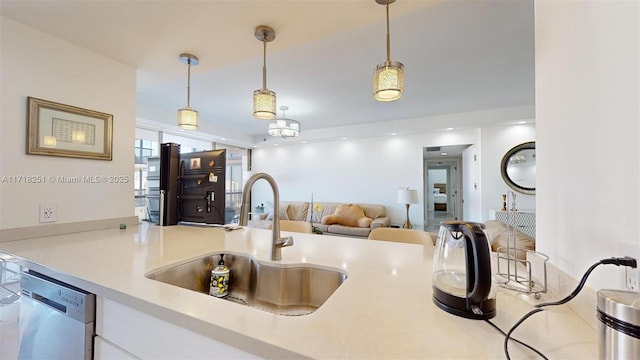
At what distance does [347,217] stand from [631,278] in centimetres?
456

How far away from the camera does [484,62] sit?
2.56 m

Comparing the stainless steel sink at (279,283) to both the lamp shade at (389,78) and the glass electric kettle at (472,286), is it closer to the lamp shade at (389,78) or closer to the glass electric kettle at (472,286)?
the glass electric kettle at (472,286)

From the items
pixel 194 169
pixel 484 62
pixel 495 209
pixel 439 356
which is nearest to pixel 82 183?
pixel 194 169

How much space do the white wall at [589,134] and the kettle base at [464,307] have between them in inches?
9.8

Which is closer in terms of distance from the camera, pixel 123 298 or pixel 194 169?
pixel 123 298

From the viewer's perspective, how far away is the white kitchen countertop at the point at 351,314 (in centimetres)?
51

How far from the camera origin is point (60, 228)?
1.60m

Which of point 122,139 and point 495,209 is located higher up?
point 122,139

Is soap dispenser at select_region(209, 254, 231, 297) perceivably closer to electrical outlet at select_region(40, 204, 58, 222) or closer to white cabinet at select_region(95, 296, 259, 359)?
white cabinet at select_region(95, 296, 259, 359)

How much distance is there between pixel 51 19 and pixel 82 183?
1.00m

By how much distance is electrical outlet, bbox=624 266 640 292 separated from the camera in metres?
0.49

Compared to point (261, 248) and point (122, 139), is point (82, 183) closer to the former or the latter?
point (122, 139)

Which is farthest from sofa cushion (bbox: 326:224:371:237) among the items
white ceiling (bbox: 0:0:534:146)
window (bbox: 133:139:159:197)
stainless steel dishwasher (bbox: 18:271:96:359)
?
stainless steel dishwasher (bbox: 18:271:96:359)

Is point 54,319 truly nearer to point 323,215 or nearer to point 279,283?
point 279,283
